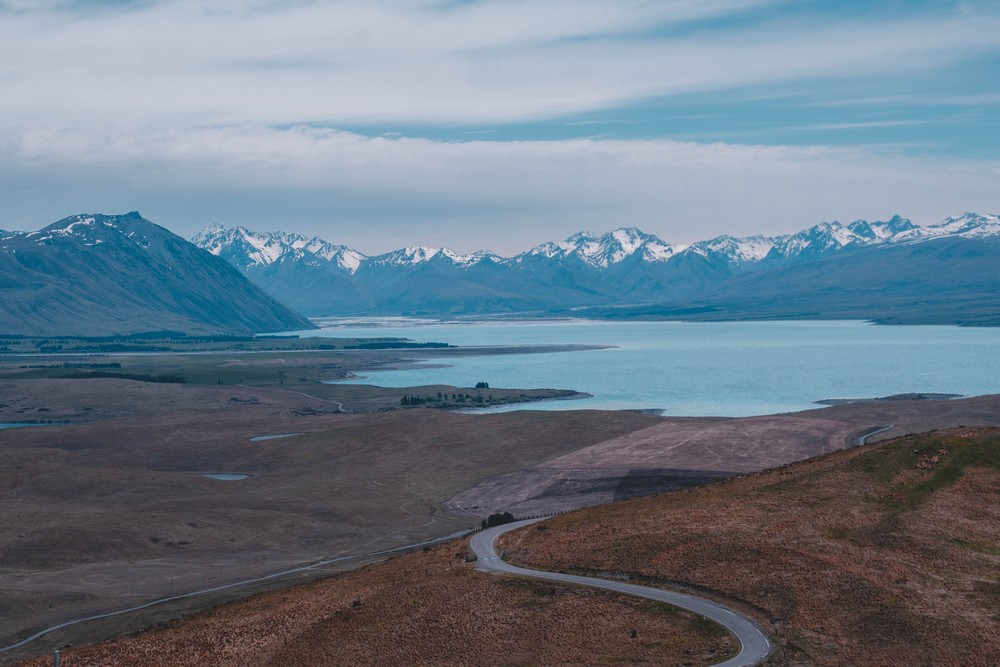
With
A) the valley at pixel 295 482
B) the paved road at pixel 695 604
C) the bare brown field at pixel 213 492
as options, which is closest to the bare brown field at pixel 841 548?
the paved road at pixel 695 604

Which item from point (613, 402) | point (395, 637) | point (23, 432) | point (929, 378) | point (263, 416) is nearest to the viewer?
point (395, 637)

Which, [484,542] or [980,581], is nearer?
[980,581]

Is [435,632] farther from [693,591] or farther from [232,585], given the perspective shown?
[232,585]

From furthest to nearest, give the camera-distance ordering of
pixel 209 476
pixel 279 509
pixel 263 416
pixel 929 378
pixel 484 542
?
pixel 929 378, pixel 263 416, pixel 209 476, pixel 279 509, pixel 484 542

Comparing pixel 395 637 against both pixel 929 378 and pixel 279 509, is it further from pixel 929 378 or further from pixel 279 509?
pixel 929 378

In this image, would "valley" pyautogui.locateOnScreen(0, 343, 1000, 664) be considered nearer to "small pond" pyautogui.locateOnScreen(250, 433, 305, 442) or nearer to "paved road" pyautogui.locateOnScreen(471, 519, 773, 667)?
"small pond" pyautogui.locateOnScreen(250, 433, 305, 442)

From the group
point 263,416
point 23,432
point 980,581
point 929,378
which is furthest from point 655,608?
point 929,378
